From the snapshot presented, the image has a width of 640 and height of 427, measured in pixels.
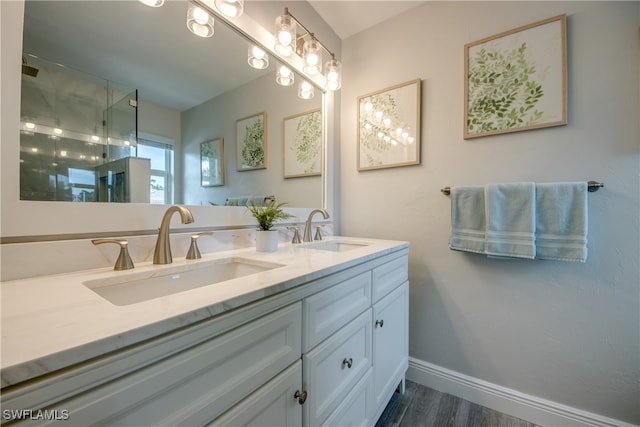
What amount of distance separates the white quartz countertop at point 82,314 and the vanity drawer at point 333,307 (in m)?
0.09

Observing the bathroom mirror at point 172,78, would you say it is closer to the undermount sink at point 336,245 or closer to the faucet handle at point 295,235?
the faucet handle at point 295,235

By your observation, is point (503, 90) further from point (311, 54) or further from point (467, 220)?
point (311, 54)

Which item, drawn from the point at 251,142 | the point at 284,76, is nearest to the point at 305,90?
the point at 284,76

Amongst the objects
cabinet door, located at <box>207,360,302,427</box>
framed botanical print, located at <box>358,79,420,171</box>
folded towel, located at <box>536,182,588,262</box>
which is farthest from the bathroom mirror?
folded towel, located at <box>536,182,588,262</box>

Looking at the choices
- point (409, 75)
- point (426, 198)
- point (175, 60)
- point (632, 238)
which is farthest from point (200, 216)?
point (632, 238)

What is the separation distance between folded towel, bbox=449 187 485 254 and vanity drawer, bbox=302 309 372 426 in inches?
26.1

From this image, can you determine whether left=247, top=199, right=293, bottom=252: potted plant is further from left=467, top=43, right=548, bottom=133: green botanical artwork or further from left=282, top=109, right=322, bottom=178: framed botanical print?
left=467, top=43, right=548, bottom=133: green botanical artwork

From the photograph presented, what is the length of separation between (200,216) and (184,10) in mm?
770

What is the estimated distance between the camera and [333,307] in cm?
80

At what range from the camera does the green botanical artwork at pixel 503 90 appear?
1.19 metres

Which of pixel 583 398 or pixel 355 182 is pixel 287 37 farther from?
pixel 583 398

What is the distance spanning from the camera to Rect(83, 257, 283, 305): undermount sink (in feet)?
2.17

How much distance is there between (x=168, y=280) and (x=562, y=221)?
1.53 m

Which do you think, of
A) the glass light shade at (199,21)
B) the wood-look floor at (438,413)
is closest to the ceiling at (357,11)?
the glass light shade at (199,21)
